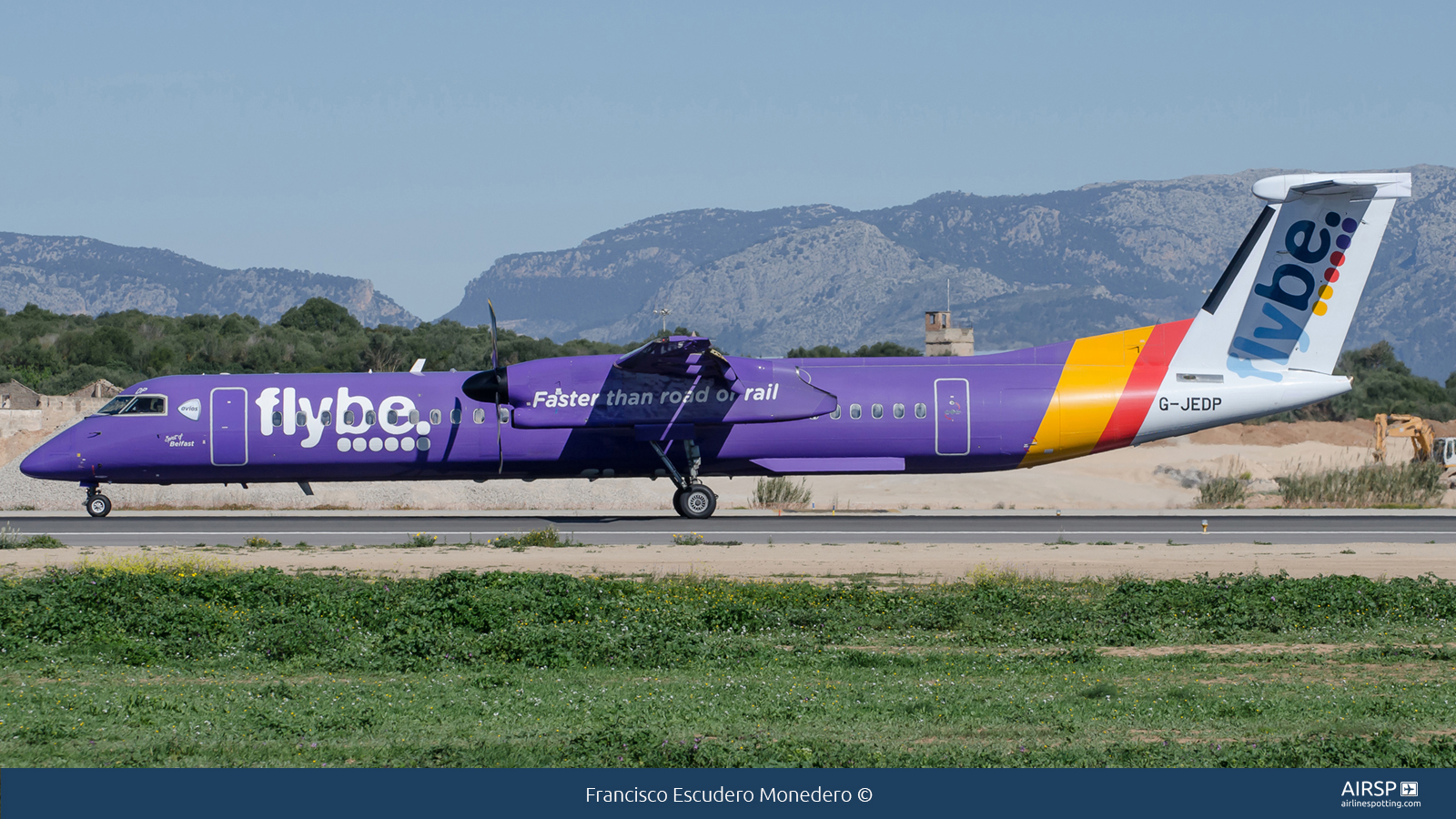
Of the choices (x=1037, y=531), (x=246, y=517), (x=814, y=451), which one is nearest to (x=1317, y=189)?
(x=1037, y=531)

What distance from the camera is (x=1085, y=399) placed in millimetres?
28734

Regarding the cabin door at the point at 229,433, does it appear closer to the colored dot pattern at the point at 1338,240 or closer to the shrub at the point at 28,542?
the shrub at the point at 28,542

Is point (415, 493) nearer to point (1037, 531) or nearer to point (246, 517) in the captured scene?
point (246, 517)

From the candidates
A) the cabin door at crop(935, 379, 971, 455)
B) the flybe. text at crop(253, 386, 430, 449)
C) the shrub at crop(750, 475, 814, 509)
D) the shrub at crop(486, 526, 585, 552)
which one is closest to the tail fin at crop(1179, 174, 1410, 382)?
the cabin door at crop(935, 379, 971, 455)

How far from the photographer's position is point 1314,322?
2898cm

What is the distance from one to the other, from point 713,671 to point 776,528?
568 inches

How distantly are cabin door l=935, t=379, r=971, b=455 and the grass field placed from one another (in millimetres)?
10469

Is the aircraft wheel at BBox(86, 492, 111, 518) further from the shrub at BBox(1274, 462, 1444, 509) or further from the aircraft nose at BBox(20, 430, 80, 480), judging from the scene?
the shrub at BBox(1274, 462, 1444, 509)

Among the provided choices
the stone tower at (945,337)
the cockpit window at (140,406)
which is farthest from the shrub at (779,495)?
the stone tower at (945,337)

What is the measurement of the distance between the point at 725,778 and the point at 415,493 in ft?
100

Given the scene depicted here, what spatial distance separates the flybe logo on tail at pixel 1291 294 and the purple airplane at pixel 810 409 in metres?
0.04

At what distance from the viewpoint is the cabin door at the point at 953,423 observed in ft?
94.3

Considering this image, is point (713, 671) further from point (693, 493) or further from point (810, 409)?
point (693, 493)

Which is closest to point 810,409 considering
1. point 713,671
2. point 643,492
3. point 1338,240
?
point 643,492
